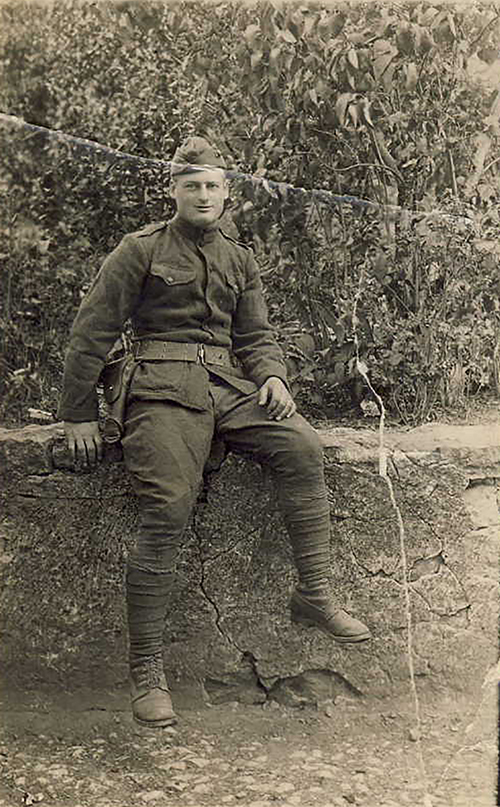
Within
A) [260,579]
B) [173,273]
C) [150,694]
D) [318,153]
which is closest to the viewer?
[150,694]

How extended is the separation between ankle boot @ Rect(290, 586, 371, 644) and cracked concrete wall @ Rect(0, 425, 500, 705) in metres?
0.14

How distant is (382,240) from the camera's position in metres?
3.69

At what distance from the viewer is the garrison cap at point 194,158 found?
2.86m

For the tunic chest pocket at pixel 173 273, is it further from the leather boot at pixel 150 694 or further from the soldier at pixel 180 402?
the leather boot at pixel 150 694

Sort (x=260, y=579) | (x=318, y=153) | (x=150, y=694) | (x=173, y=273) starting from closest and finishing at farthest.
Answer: (x=150, y=694)
(x=173, y=273)
(x=260, y=579)
(x=318, y=153)

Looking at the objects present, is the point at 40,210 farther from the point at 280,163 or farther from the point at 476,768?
the point at 476,768

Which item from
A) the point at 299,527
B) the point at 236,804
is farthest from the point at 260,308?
the point at 236,804

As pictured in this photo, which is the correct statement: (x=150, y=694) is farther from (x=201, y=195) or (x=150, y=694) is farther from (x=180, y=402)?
(x=201, y=195)

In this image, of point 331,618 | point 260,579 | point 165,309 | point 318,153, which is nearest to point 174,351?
point 165,309

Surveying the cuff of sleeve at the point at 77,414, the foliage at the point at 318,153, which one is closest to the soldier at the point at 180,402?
the cuff of sleeve at the point at 77,414

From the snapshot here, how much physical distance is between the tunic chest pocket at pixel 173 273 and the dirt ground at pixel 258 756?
4.60ft

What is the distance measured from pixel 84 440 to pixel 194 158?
904 millimetres

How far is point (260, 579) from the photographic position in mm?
3148

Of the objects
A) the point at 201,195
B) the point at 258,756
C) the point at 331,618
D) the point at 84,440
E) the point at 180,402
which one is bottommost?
the point at 258,756
